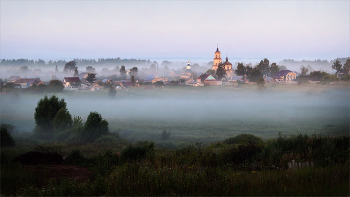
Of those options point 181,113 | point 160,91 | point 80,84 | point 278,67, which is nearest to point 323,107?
point 278,67

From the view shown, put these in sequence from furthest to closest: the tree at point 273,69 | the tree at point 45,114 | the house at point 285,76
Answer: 1. the tree at point 273,69
2. the house at point 285,76
3. the tree at point 45,114

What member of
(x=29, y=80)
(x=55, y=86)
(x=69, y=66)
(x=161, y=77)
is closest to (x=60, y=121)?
(x=55, y=86)

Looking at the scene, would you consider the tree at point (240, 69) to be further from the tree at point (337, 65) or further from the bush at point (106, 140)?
the bush at point (106, 140)

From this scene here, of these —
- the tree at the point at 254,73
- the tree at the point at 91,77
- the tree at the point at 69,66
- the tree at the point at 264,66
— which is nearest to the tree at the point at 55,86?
the tree at the point at 69,66

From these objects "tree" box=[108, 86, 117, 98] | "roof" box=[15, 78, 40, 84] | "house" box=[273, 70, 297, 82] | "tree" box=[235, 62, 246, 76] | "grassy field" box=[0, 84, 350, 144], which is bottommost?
"grassy field" box=[0, 84, 350, 144]

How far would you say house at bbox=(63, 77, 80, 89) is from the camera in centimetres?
5931

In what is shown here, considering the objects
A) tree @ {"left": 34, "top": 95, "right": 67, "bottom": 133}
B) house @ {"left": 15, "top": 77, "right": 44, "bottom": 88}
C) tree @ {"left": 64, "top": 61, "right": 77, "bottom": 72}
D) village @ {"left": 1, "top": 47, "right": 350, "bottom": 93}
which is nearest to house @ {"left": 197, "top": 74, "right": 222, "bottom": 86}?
village @ {"left": 1, "top": 47, "right": 350, "bottom": 93}

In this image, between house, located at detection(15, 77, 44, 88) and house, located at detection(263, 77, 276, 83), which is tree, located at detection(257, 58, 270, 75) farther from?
house, located at detection(15, 77, 44, 88)

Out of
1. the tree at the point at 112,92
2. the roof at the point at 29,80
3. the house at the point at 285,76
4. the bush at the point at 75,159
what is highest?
the house at the point at 285,76

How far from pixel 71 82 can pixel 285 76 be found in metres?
52.0

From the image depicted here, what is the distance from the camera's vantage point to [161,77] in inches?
3027

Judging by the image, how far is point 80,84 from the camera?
62000 mm

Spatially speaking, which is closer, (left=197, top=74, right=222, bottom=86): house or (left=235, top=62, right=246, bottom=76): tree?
(left=235, top=62, right=246, bottom=76): tree

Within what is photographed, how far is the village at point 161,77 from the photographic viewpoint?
177ft
